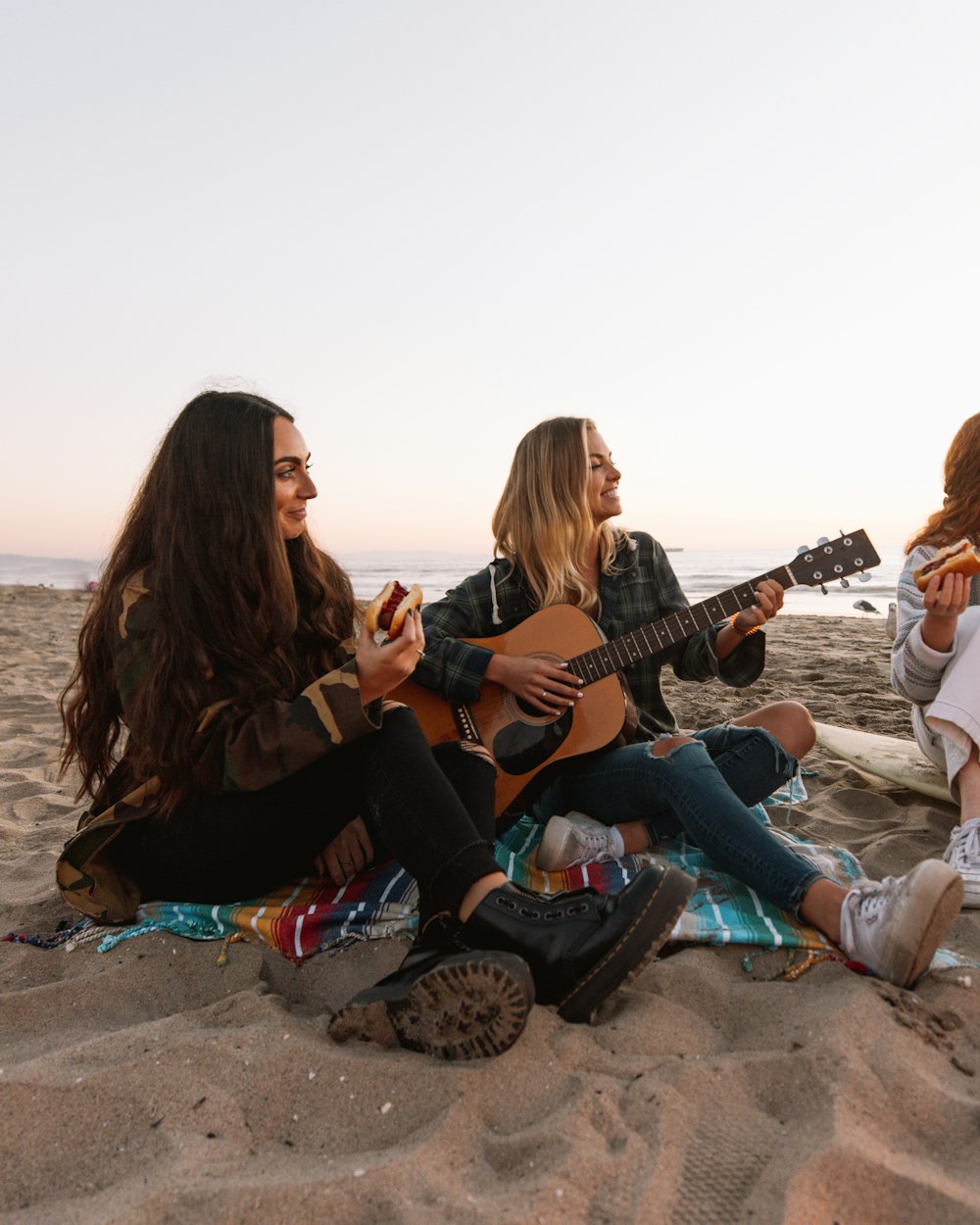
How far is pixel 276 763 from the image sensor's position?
206 centimetres

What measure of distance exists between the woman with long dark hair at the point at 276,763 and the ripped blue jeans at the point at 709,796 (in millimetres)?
567

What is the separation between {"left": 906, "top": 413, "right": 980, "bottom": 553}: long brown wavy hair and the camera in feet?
10.6

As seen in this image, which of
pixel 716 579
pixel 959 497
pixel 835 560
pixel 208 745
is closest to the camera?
pixel 208 745

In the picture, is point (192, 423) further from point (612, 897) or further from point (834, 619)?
point (834, 619)

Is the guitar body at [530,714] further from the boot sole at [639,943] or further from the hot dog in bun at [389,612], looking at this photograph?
the boot sole at [639,943]

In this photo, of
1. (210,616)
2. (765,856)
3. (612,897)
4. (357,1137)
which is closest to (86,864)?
(210,616)

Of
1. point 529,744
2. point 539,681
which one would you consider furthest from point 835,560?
point 529,744

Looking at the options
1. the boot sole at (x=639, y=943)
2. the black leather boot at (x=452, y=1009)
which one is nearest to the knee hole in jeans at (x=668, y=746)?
the boot sole at (x=639, y=943)

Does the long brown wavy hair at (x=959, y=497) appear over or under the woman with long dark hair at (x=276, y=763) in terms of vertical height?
over

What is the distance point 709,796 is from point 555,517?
4.26ft

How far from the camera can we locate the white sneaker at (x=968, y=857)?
7.57ft

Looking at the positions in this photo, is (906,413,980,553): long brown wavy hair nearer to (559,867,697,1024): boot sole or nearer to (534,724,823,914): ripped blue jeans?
(534,724,823,914): ripped blue jeans

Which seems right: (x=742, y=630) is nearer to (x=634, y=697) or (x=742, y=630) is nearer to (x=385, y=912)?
(x=634, y=697)

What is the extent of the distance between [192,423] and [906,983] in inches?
89.9
